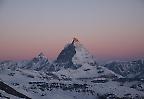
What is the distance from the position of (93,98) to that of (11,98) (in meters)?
77.1

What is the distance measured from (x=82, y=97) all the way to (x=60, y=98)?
15594 mm

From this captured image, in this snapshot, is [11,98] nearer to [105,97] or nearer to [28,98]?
[28,98]

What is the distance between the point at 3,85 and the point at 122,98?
2582 inches

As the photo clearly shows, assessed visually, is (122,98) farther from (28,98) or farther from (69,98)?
(28,98)

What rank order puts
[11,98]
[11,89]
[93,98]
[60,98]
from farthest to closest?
[93,98]
[60,98]
[11,89]
[11,98]

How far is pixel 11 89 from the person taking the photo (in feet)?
514

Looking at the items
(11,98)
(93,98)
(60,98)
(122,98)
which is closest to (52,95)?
(60,98)

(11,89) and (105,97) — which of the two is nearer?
(11,89)

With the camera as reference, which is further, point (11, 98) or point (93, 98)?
point (93, 98)

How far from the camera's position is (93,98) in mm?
199625

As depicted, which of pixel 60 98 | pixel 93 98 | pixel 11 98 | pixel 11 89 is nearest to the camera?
pixel 11 98

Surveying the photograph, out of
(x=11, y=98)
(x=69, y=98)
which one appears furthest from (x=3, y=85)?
(x=69, y=98)

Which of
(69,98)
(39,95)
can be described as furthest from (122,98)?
(39,95)

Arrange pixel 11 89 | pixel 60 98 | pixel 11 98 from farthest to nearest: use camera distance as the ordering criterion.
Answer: pixel 60 98 < pixel 11 89 < pixel 11 98
